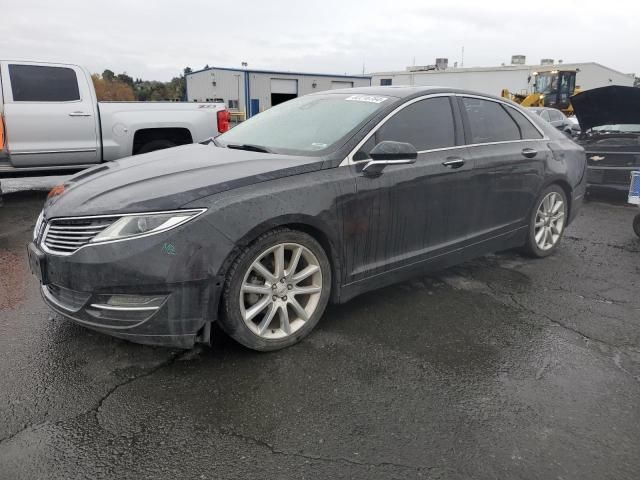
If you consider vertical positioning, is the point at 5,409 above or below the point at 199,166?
Answer: below

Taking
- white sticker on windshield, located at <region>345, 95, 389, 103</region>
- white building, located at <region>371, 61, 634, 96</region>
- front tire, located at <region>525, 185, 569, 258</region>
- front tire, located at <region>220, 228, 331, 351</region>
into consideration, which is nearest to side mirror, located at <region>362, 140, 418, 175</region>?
white sticker on windshield, located at <region>345, 95, 389, 103</region>

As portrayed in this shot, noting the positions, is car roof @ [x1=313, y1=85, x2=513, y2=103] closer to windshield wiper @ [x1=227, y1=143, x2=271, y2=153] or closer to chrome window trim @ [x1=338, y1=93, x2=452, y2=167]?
chrome window trim @ [x1=338, y1=93, x2=452, y2=167]

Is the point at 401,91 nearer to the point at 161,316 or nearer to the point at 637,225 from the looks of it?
the point at 161,316

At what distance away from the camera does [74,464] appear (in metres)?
2.19

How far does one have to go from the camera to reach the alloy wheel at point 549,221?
504 cm

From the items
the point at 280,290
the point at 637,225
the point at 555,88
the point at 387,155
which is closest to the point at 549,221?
the point at 637,225

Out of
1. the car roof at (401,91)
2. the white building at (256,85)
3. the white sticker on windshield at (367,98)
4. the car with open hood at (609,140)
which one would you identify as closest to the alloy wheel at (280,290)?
the white sticker on windshield at (367,98)

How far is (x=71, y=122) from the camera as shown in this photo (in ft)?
24.6

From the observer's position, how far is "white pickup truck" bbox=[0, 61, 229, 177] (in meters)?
7.16

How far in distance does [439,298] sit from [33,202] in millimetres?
6574

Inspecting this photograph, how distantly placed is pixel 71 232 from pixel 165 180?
598 mm

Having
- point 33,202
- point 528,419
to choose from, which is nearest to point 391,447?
point 528,419

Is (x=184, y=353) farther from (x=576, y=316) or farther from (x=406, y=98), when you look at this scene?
(x=576, y=316)

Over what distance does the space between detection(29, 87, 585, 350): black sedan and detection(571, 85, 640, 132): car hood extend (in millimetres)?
3488
